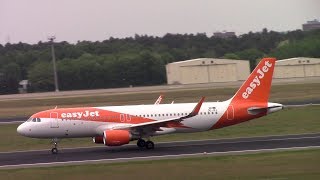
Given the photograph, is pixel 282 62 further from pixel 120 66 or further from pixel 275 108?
pixel 275 108

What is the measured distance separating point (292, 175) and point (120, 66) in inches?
4034

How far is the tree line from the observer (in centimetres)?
12581

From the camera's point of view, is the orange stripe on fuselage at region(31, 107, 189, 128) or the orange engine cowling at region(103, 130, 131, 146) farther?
the orange stripe on fuselage at region(31, 107, 189, 128)

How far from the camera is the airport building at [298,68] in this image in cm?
11150

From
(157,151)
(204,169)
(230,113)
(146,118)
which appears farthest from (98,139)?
(204,169)

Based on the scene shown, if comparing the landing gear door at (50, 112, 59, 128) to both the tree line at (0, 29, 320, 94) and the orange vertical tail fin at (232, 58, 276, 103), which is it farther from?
the tree line at (0, 29, 320, 94)

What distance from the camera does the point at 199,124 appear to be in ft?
126

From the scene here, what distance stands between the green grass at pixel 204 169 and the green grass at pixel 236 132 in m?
10.5

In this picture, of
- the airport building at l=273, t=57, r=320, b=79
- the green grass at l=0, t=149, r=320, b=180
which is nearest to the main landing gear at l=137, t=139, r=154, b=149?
the green grass at l=0, t=149, r=320, b=180

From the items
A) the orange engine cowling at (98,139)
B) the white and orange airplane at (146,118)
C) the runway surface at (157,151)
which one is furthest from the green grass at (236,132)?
the white and orange airplane at (146,118)

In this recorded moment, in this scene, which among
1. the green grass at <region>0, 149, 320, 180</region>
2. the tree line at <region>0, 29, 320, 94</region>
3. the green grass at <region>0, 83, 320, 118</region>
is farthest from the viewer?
the tree line at <region>0, 29, 320, 94</region>

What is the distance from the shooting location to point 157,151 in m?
35.7

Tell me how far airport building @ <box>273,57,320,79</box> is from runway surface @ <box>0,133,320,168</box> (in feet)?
245

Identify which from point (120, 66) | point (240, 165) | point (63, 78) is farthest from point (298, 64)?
point (240, 165)
